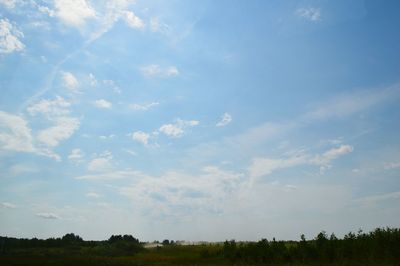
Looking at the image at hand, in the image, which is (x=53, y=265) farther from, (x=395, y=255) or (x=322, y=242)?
(x=395, y=255)

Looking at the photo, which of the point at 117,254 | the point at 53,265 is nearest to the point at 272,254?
the point at 53,265

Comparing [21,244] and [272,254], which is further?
[21,244]

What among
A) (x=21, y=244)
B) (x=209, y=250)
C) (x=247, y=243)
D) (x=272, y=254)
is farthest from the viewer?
(x=21, y=244)

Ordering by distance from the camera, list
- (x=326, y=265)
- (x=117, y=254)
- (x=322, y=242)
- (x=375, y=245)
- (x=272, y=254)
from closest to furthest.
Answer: (x=326, y=265)
(x=375, y=245)
(x=322, y=242)
(x=272, y=254)
(x=117, y=254)

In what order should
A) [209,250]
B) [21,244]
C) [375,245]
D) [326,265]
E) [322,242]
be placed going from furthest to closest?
1. [21,244]
2. [209,250]
3. [322,242]
4. [375,245]
5. [326,265]

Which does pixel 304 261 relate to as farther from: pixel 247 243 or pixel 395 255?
pixel 247 243

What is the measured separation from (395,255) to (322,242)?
9.56 metres

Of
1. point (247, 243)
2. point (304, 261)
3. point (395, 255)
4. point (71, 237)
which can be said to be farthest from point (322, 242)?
point (71, 237)

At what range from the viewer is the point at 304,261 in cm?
5191

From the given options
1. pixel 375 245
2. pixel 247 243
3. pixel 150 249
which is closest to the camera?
pixel 375 245

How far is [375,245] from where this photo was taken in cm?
4925

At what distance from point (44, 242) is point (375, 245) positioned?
9375 centimetres

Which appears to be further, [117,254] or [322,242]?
[117,254]

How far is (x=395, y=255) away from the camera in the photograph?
4703cm
